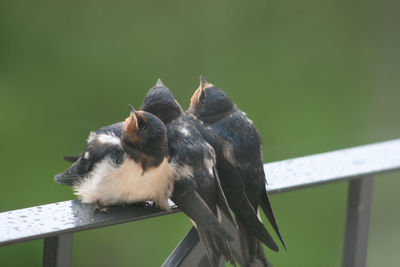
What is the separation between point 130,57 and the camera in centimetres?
317

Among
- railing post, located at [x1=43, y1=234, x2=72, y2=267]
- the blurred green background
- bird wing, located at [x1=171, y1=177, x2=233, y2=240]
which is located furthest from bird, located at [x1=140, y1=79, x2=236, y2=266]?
the blurred green background

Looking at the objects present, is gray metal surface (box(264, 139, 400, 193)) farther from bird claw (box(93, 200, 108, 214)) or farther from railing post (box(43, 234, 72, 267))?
railing post (box(43, 234, 72, 267))

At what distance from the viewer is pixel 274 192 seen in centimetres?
152

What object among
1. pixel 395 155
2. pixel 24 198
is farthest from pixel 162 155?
pixel 24 198

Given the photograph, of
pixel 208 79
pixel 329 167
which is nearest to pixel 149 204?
pixel 329 167

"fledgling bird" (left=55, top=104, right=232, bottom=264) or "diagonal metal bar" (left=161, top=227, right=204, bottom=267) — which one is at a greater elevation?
"fledgling bird" (left=55, top=104, right=232, bottom=264)

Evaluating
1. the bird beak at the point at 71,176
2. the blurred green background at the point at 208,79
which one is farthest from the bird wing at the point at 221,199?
the blurred green background at the point at 208,79

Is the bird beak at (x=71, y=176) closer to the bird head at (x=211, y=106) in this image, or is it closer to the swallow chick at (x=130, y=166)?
the swallow chick at (x=130, y=166)

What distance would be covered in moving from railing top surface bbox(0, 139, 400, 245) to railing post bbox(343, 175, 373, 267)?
0.04m

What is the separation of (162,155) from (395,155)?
612mm

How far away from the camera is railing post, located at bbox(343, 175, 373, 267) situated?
1660mm

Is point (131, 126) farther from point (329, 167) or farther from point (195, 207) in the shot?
point (329, 167)

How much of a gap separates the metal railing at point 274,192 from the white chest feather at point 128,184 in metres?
0.02

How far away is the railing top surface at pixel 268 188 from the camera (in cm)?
121
